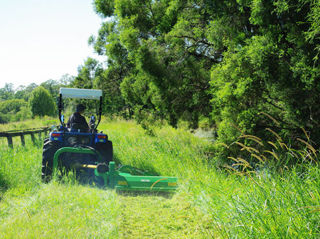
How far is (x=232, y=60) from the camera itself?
6.54 m

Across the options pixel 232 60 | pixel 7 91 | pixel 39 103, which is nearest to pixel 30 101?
pixel 39 103

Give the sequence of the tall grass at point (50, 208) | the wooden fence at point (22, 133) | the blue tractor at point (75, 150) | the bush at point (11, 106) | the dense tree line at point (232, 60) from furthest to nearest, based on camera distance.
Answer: the bush at point (11, 106), the wooden fence at point (22, 133), the blue tractor at point (75, 150), the dense tree line at point (232, 60), the tall grass at point (50, 208)

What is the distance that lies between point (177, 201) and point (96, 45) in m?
17.4

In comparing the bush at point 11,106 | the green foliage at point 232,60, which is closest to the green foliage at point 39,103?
the bush at point 11,106

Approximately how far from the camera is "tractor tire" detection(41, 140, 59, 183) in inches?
237

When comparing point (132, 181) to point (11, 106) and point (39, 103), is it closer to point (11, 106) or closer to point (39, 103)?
point (39, 103)

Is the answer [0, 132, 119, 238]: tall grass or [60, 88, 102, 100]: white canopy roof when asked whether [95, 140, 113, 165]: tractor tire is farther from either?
[0, 132, 119, 238]: tall grass

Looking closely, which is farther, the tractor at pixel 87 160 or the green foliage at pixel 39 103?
the green foliage at pixel 39 103

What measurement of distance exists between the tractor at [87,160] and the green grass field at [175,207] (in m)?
0.22

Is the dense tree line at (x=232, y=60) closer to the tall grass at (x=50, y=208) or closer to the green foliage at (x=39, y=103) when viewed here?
the tall grass at (x=50, y=208)

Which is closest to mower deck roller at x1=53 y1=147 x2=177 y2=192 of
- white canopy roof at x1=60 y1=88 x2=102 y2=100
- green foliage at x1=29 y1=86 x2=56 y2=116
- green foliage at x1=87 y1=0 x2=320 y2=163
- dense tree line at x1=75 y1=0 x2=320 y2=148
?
dense tree line at x1=75 y1=0 x2=320 y2=148

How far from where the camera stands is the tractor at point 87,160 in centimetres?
545

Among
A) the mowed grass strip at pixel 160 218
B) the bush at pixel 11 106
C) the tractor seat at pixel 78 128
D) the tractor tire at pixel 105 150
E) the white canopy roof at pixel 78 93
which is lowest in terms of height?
the bush at pixel 11 106

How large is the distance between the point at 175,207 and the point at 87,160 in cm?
252
